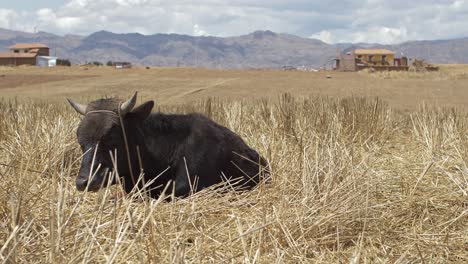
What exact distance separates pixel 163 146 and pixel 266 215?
2.18 m

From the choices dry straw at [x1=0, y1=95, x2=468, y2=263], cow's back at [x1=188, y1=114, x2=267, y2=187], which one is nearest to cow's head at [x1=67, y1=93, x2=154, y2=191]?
dry straw at [x1=0, y1=95, x2=468, y2=263]

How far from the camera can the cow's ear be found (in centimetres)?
625

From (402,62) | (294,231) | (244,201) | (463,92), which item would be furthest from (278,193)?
(402,62)

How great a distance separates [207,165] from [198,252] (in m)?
3.14

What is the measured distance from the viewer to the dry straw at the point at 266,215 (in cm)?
Answer: 336


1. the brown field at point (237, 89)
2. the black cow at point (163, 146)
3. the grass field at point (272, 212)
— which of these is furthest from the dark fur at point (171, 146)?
the brown field at point (237, 89)

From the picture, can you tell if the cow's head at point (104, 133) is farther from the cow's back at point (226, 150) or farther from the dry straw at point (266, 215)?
the cow's back at point (226, 150)

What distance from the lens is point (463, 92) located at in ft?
95.3

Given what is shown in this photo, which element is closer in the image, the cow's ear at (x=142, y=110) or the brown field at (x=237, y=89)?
the cow's ear at (x=142, y=110)

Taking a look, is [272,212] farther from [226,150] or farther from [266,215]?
[226,150]

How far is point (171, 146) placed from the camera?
6707 mm

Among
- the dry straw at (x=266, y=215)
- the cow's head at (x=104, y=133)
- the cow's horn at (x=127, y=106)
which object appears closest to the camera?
the dry straw at (x=266, y=215)

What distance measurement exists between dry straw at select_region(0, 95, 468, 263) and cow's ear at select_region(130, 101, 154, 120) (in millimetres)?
830

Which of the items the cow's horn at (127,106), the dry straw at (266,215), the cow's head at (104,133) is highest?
the cow's horn at (127,106)
